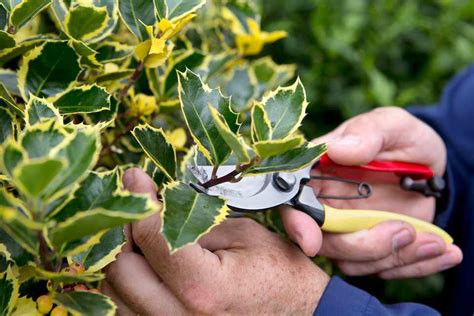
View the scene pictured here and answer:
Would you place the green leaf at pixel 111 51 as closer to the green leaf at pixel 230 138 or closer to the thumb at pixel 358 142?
the green leaf at pixel 230 138

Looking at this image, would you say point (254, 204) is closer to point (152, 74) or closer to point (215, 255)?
point (215, 255)

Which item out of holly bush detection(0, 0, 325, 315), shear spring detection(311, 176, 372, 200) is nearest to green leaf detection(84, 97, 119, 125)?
holly bush detection(0, 0, 325, 315)

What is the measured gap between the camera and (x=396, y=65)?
204 cm

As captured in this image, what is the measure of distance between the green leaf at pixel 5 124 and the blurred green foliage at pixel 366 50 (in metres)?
1.06

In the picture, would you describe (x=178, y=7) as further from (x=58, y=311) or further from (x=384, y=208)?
(x=384, y=208)

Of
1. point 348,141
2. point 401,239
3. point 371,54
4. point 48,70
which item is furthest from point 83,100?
point 371,54

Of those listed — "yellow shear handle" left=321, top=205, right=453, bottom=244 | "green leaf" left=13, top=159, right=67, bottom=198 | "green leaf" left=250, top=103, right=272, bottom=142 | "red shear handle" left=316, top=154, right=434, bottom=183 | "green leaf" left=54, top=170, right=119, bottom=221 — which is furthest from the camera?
"red shear handle" left=316, top=154, right=434, bottom=183

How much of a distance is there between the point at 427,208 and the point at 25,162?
3.97ft

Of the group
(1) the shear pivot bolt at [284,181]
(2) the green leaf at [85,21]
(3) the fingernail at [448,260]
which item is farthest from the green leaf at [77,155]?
(3) the fingernail at [448,260]

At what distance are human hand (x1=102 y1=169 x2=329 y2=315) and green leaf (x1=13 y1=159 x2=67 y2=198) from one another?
26 centimetres

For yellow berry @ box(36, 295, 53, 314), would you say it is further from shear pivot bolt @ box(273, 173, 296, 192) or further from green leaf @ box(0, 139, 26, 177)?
shear pivot bolt @ box(273, 173, 296, 192)

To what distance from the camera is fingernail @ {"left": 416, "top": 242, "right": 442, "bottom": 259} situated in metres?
1.28

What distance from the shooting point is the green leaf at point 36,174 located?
55 cm

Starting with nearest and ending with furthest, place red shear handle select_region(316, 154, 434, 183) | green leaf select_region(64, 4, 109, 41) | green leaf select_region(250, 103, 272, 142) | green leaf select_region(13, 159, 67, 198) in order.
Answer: green leaf select_region(13, 159, 67, 198)
green leaf select_region(250, 103, 272, 142)
green leaf select_region(64, 4, 109, 41)
red shear handle select_region(316, 154, 434, 183)
